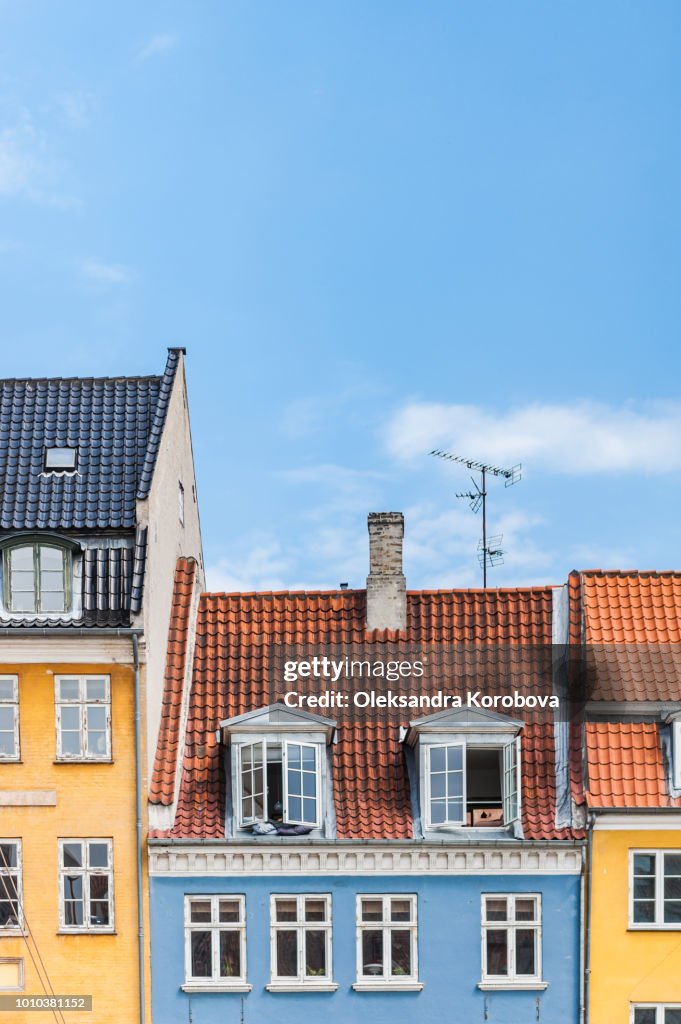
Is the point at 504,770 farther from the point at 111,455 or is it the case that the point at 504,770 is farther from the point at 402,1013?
the point at 111,455

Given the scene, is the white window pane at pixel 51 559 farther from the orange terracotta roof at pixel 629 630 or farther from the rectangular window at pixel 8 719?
the orange terracotta roof at pixel 629 630

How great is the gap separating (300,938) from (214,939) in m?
1.68

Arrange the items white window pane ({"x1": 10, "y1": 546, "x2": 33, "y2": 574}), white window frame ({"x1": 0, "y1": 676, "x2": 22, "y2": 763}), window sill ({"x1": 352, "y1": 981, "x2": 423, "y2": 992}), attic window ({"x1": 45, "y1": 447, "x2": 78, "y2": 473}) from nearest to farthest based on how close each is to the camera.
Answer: window sill ({"x1": 352, "y1": 981, "x2": 423, "y2": 992})
white window frame ({"x1": 0, "y1": 676, "x2": 22, "y2": 763})
white window pane ({"x1": 10, "y1": 546, "x2": 33, "y2": 574})
attic window ({"x1": 45, "y1": 447, "x2": 78, "y2": 473})

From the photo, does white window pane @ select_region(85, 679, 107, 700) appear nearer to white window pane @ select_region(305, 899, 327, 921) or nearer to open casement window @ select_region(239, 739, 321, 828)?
open casement window @ select_region(239, 739, 321, 828)

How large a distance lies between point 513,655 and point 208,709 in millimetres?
6639

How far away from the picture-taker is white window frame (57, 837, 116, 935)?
23500 millimetres

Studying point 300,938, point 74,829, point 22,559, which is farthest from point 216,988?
point 22,559

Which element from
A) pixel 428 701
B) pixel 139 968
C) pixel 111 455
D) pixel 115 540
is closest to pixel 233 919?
pixel 139 968

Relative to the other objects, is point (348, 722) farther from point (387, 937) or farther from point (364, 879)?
point (387, 937)

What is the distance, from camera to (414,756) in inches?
969

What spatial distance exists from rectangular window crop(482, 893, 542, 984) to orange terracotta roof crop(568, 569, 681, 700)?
442 centimetres

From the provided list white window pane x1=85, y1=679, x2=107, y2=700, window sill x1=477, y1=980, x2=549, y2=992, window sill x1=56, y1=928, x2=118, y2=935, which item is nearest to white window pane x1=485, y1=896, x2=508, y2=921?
window sill x1=477, y1=980, x2=549, y2=992

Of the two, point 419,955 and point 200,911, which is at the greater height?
point 200,911

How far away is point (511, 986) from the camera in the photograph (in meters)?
23.3
